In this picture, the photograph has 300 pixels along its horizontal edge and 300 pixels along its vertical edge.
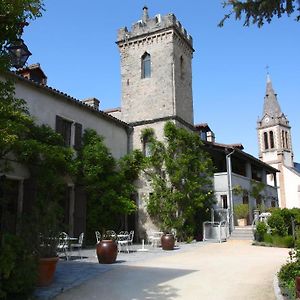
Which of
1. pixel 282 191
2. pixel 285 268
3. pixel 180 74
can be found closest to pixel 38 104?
pixel 180 74

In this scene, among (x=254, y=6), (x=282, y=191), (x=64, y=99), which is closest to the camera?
(x=254, y=6)

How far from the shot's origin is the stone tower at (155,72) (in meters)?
21.2

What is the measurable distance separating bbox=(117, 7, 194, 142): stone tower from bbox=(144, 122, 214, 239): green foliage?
4.94 feet

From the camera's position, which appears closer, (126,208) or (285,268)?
(285,268)

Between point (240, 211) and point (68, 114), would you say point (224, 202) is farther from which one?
point (68, 114)

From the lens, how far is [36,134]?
14414 mm

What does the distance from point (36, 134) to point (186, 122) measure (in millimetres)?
9964

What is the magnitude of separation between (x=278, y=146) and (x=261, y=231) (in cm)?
3738

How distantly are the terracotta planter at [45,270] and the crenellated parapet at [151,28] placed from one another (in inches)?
663

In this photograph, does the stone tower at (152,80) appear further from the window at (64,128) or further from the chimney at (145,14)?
the window at (64,128)

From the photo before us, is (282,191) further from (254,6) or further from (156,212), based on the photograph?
(254,6)

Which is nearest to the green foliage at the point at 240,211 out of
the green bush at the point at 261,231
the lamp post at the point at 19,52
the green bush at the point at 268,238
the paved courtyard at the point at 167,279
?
the green bush at the point at 261,231

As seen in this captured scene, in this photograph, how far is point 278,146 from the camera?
5350 centimetres

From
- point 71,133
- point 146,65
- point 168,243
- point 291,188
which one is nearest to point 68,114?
point 71,133
